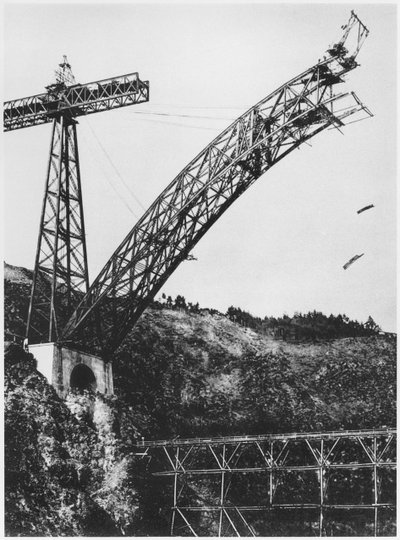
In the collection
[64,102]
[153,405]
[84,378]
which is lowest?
[153,405]

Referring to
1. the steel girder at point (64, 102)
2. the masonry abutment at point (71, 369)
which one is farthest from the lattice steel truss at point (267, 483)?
the steel girder at point (64, 102)

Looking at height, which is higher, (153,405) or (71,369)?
(71,369)

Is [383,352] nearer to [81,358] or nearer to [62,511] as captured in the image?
[81,358]

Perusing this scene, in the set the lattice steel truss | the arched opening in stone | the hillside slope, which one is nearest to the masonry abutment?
the arched opening in stone

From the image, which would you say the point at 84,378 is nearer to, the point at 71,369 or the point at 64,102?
the point at 71,369

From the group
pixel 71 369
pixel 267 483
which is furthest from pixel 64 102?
pixel 267 483
